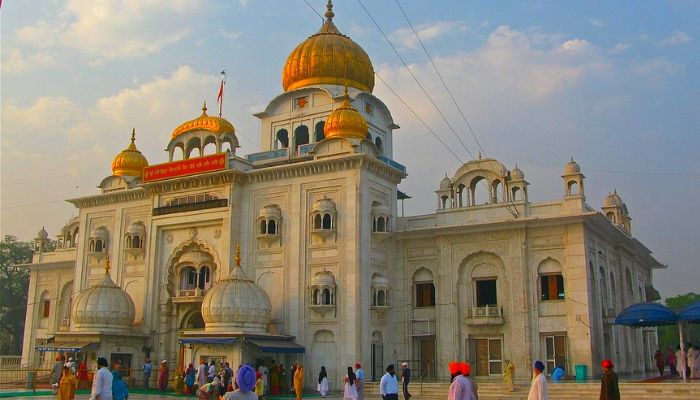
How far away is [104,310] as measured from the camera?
92.8ft

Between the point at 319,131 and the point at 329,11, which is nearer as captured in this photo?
the point at 319,131

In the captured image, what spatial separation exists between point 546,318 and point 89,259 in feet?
68.1

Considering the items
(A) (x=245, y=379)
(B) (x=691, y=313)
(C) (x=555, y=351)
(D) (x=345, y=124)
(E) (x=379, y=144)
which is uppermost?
(E) (x=379, y=144)

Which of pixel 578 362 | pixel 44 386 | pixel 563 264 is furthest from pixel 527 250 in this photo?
pixel 44 386

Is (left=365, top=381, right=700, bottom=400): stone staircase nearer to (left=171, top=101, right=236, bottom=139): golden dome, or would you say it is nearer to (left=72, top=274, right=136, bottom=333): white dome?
(left=72, top=274, right=136, bottom=333): white dome

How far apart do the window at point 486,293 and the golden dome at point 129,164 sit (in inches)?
656

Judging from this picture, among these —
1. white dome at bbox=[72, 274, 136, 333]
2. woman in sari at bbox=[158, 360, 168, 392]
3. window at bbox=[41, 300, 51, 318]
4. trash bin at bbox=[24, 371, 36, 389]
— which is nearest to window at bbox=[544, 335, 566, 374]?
woman in sari at bbox=[158, 360, 168, 392]

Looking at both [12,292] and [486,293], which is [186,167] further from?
[12,292]

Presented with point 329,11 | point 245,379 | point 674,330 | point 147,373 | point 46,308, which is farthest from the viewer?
point 674,330

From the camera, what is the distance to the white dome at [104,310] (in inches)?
1106

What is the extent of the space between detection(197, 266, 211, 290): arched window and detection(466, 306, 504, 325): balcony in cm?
1076

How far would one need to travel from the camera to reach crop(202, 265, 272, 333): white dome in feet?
83.1

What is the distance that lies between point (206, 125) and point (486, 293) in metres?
14.0

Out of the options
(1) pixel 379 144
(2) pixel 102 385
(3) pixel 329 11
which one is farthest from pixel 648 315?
(3) pixel 329 11
